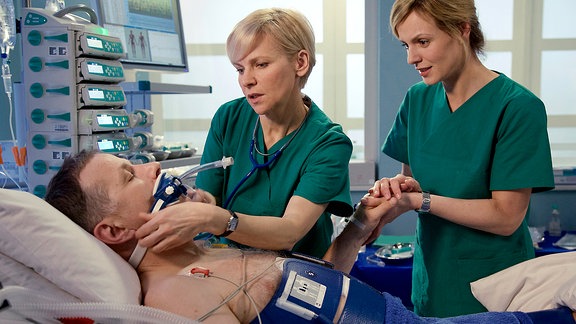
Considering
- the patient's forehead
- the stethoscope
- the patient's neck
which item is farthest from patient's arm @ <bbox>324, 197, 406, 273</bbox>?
the patient's forehead

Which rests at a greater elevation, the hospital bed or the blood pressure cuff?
the hospital bed

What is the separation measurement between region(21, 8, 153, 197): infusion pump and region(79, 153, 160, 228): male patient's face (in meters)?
0.72

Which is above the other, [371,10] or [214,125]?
[371,10]

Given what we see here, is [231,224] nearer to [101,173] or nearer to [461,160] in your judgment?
[101,173]

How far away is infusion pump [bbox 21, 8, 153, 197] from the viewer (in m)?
2.04

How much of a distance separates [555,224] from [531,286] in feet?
7.45

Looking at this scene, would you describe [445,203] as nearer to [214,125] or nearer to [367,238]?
[367,238]

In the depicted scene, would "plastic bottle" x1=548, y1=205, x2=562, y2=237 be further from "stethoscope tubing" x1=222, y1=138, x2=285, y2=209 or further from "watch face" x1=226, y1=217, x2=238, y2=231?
"watch face" x1=226, y1=217, x2=238, y2=231

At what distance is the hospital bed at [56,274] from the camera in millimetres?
1035

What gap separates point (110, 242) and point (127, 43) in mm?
1633

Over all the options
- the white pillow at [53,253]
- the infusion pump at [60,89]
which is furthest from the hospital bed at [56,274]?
the infusion pump at [60,89]

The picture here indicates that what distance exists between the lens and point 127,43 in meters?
2.76

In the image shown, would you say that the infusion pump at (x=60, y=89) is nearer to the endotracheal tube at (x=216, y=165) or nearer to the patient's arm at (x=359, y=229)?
the endotracheal tube at (x=216, y=165)

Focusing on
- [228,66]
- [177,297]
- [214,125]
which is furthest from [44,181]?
[228,66]
